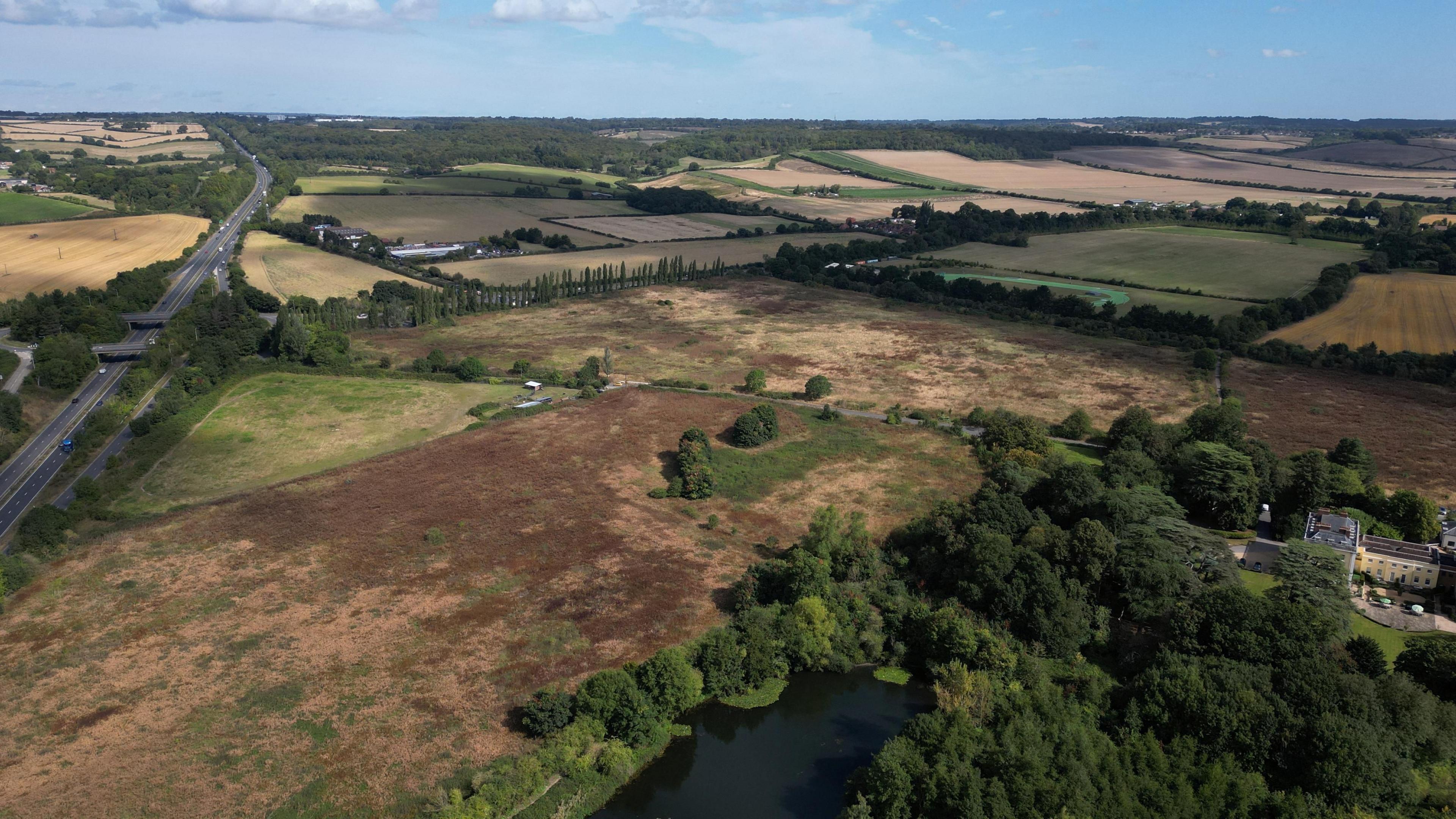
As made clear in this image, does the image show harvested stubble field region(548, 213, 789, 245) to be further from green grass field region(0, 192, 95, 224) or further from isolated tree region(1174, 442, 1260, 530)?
isolated tree region(1174, 442, 1260, 530)

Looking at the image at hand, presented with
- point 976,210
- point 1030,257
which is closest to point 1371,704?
point 1030,257

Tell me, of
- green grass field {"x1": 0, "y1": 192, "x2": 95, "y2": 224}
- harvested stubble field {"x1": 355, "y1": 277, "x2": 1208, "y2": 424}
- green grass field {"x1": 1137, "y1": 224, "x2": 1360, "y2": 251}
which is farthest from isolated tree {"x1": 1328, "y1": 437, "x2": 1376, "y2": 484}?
green grass field {"x1": 0, "y1": 192, "x2": 95, "y2": 224}

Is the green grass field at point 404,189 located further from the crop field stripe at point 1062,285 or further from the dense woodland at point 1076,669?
the dense woodland at point 1076,669

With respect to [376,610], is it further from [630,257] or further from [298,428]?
[630,257]

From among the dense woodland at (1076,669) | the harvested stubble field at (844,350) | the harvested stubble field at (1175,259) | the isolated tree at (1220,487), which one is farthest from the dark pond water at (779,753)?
the harvested stubble field at (1175,259)

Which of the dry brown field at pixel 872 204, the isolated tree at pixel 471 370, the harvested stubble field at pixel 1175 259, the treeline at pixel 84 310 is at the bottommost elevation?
the isolated tree at pixel 471 370

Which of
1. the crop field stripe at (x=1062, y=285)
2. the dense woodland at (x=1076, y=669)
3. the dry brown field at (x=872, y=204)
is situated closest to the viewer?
the dense woodland at (x=1076, y=669)
